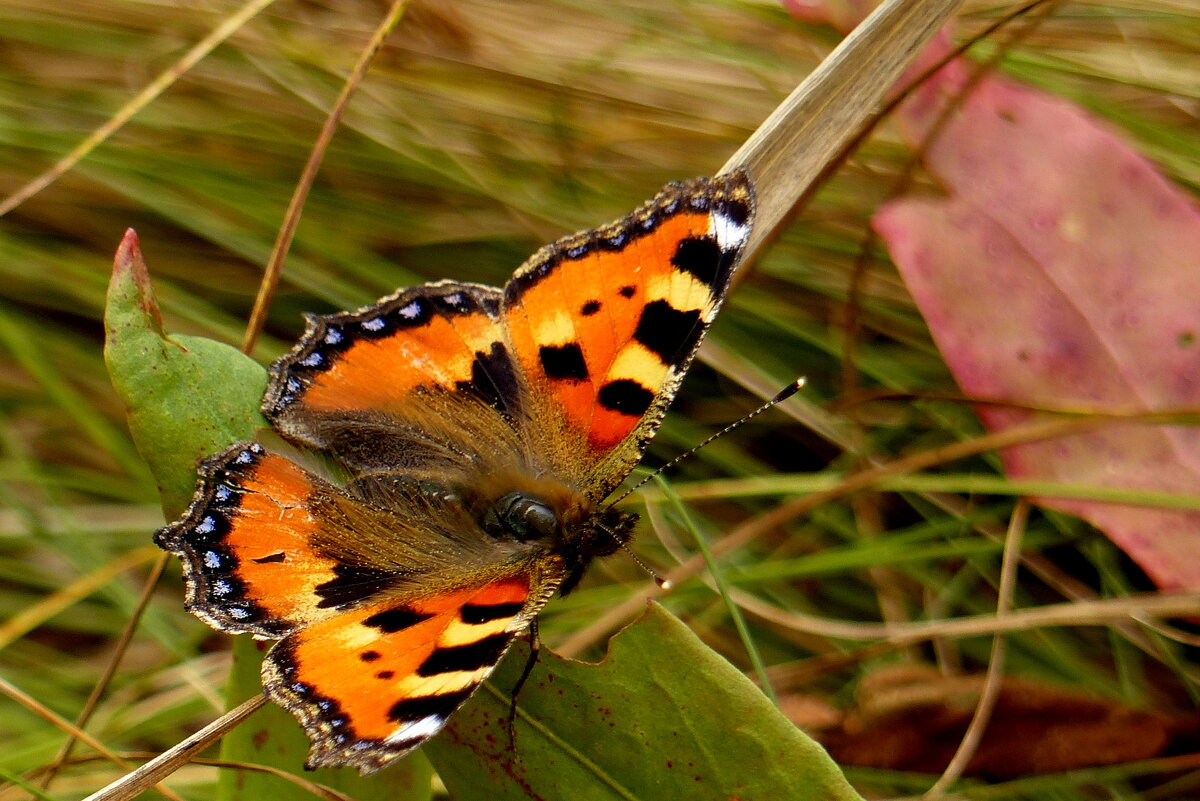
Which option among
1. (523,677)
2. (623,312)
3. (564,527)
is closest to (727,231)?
(623,312)

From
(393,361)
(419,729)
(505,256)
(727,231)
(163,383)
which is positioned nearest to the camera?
(419,729)

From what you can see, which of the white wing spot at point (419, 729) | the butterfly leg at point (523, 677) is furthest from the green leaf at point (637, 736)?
the white wing spot at point (419, 729)

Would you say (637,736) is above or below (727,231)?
below

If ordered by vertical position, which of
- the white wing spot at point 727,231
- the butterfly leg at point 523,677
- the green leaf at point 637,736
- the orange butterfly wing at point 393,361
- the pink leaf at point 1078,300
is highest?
the orange butterfly wing at point 393,361

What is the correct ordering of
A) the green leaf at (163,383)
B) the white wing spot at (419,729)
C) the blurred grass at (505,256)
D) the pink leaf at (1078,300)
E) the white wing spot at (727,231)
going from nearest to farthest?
the white wing spot at (419,729), the green leaf at (163,383), the white wing spot at (727,231), the pink leaf at (1078,300), the blurred grass at (505,256)

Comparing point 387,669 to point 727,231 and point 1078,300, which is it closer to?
point 727,231

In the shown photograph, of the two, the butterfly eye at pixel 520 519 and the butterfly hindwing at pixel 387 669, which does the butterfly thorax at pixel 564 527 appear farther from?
the butterfly hindwing at pixel 387 669

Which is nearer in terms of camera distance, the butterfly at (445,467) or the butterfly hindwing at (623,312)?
the butterfly at (445,467)

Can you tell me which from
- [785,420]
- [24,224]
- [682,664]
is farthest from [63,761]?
[24,224]
